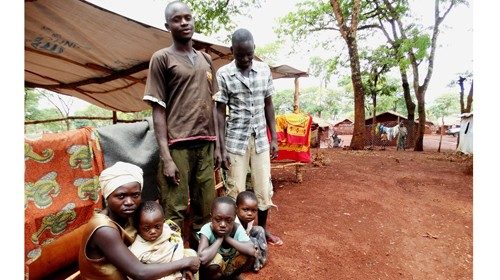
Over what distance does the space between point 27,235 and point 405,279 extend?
114 inches

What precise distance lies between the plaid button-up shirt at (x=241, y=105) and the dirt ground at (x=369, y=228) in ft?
3.38

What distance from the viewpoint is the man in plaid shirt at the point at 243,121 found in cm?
285

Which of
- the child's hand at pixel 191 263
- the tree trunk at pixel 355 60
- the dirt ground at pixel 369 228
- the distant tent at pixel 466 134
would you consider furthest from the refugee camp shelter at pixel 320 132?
the child's hand at pixel 191 263

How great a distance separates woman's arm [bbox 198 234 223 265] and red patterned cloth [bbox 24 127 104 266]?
77 cm

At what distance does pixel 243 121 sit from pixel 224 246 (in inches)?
42.1

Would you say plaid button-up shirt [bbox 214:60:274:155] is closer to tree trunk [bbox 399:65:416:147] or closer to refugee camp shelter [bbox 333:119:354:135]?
tree trunk [bbox 399:65:416:147]

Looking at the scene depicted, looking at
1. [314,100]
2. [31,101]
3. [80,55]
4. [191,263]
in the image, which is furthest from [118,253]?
[314,100]

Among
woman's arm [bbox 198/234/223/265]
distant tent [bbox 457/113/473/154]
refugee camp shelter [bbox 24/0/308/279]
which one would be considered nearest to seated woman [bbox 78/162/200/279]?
woman's arm [bbox 198/234/223/265]

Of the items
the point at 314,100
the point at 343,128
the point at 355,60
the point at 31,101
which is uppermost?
the point at 314,100

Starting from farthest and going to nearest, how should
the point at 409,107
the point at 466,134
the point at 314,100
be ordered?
1. the point at 314,100
2. the point at 409,107
3. the point at 466,134

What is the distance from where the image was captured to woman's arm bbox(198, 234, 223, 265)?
2.12 m

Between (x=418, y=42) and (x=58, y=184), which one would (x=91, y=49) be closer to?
(x=58, y=184)

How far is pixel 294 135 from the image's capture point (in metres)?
5.43
